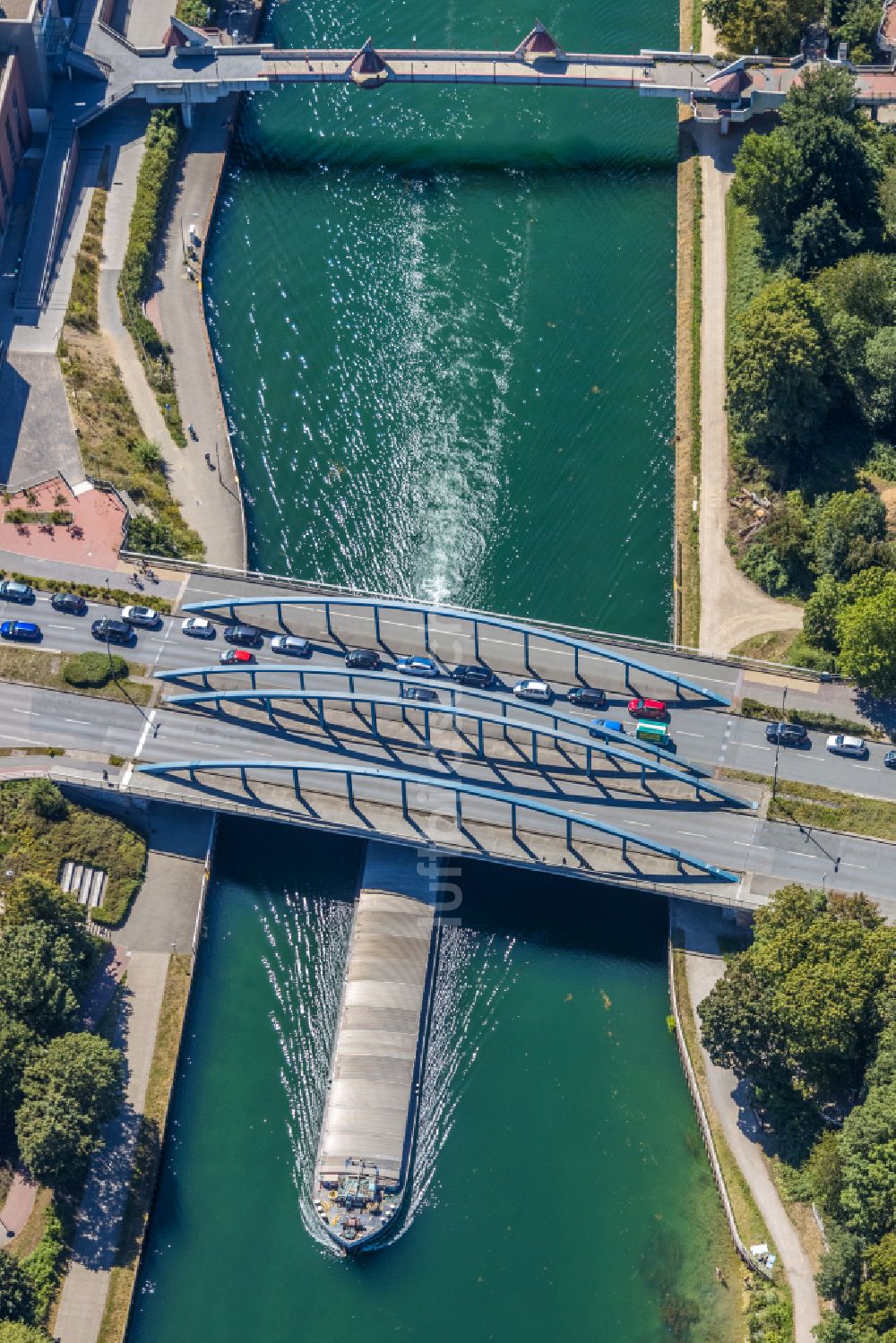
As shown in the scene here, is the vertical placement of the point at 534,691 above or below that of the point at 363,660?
above

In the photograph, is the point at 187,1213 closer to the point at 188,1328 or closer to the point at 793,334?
the point at 188,1328

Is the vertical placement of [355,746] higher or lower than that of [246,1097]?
higher

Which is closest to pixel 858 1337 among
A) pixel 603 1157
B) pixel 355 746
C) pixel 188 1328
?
pixel 603 1157

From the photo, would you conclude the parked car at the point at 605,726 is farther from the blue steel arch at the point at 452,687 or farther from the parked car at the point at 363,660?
the parked car at the point at 363,660

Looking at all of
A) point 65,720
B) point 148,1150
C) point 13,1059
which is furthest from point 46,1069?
point 65,720

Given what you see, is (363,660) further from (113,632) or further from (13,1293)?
(13,1293)

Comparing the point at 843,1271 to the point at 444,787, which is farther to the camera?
the point at 444,787

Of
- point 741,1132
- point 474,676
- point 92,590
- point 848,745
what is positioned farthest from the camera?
point 92,590

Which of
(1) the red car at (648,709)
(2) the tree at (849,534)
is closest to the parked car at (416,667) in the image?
(1) the red car at (648,709)
